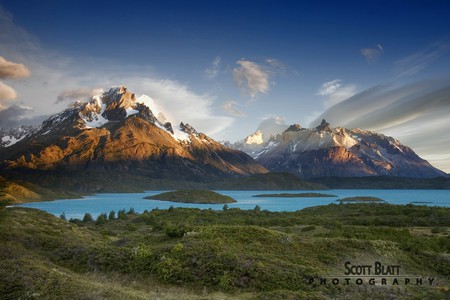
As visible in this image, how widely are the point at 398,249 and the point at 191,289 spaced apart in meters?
25.3

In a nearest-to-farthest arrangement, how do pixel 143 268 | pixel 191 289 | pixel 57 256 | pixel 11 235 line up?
pixel 191 289 → pixel 143 268 → pixel 57 256 → pixel 11 235

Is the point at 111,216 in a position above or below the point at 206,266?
below

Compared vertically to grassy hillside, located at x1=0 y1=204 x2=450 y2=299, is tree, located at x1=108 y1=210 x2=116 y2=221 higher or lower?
lower

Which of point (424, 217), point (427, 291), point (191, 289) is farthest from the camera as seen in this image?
point (424, 217)

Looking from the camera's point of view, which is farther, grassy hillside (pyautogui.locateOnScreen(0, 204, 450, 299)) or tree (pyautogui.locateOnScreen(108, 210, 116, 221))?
tree (pyautogui.locateOnScreen(108, 210, 116, 221))

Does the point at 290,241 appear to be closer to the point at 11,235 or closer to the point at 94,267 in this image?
the point at 94,267

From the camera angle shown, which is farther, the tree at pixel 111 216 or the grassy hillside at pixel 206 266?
the tree at pixel 111 216

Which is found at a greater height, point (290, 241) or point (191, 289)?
point (290, 241)

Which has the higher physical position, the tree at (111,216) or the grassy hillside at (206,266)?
the grassy hillside at (206,266)

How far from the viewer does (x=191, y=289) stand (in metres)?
31.7

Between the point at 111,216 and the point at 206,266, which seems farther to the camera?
the point at 111,216

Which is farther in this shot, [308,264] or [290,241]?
[290,241]

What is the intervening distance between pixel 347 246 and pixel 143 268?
75.7 feet

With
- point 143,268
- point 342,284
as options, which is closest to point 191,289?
point 143,268
